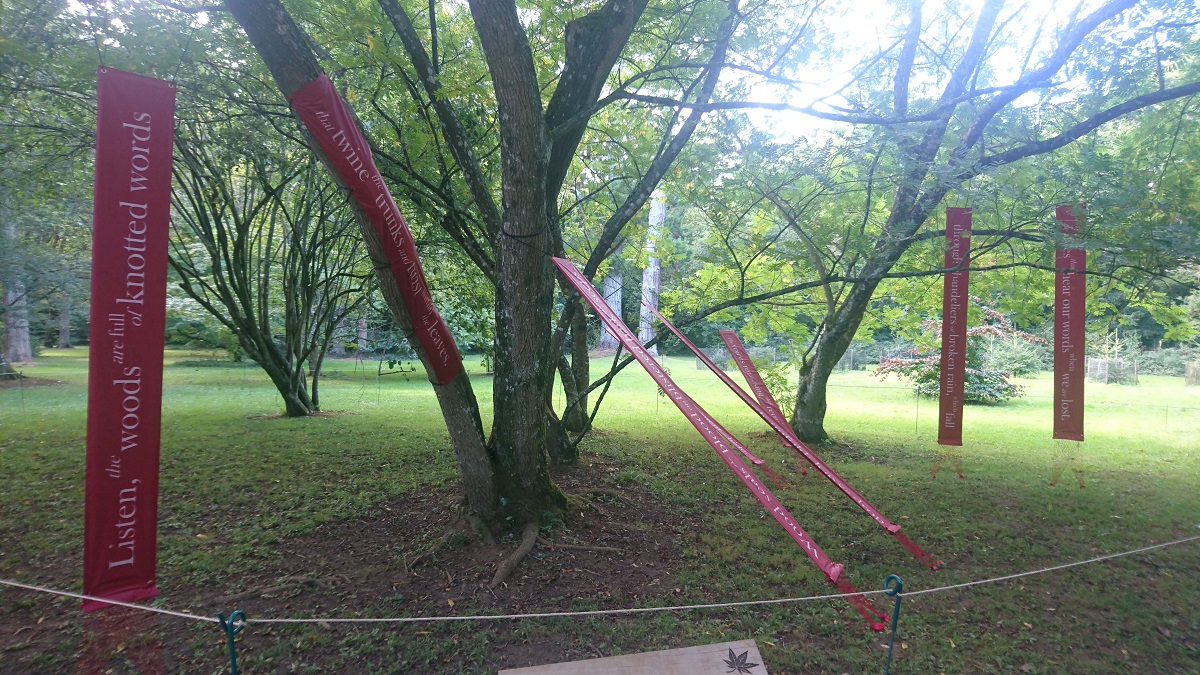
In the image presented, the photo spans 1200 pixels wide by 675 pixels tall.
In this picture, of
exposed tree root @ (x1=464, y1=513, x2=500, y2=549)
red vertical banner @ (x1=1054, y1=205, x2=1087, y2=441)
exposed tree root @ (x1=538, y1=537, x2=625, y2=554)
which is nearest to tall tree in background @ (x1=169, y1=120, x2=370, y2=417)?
exposed tree root @ (x1=464, y1=513, x2=500, y2=549)

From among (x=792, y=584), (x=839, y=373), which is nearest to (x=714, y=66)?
(x=792, y=584)

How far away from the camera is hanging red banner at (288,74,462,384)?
3.34 metres

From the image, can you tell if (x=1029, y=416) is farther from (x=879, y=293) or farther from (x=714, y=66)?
(x=714, y=66)

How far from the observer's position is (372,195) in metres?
3.62

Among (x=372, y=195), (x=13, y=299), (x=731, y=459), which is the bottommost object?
(x=731, y=459)

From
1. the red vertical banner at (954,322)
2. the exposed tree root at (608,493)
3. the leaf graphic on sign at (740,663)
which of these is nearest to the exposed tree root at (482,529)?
the exposed tree root at (608,493)

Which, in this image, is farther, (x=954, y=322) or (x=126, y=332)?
(x=954, y=322)

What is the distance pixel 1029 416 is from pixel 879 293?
25.8 ft

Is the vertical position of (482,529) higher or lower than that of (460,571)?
higher

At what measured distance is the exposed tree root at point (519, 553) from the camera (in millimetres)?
4246

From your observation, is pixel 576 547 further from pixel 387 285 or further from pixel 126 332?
pixel 126 332

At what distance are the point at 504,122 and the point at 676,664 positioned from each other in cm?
355

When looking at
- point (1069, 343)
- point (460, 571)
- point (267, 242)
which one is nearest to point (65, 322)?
point (267, 242)

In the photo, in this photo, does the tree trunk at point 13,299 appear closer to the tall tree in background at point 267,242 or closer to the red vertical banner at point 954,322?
the tall tree in background at point 267,242
